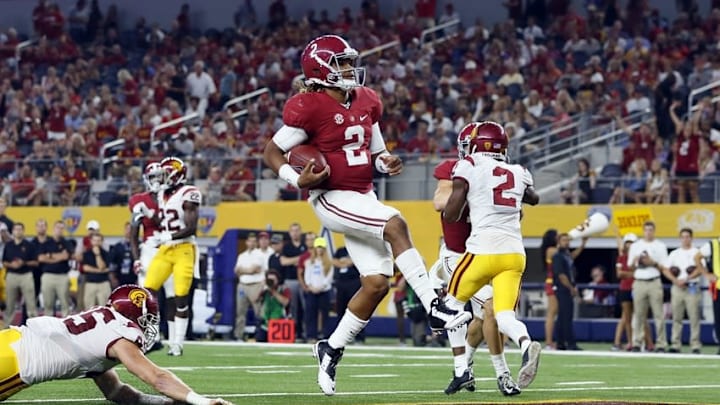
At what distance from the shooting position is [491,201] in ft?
32.8

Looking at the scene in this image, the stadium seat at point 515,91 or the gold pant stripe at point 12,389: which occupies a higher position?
the stadium seat at point 515,91

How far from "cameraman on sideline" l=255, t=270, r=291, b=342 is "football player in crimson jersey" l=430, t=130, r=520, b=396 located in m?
10.7

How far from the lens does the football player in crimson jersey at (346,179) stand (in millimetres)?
9273

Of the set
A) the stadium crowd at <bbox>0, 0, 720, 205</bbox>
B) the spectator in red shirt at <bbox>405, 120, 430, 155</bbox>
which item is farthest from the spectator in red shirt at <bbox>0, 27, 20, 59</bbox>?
the spectator in red shirt at <bbox>405, 120, 430, 155</bbox>

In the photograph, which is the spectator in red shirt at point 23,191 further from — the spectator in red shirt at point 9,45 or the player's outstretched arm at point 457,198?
the player's outstretched arm at point 457,198


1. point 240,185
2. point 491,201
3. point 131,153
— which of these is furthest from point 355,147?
point 131,153

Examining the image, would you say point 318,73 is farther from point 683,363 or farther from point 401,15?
point 401,15

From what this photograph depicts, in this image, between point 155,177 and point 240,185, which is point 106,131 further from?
point 155,177

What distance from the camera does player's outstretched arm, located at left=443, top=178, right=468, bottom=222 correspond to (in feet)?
32.7

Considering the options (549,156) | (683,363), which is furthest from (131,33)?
(683,363)

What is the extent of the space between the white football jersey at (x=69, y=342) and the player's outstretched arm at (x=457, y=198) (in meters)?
2.78

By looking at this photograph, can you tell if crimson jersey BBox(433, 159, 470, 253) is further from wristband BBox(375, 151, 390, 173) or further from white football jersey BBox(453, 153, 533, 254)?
wristband BBox(375, 151, 390, 173)

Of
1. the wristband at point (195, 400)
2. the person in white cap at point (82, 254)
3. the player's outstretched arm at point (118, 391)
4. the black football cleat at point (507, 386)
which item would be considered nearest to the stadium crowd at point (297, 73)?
the person in white cap at point (82, 254)

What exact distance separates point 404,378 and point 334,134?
11.9 ft
